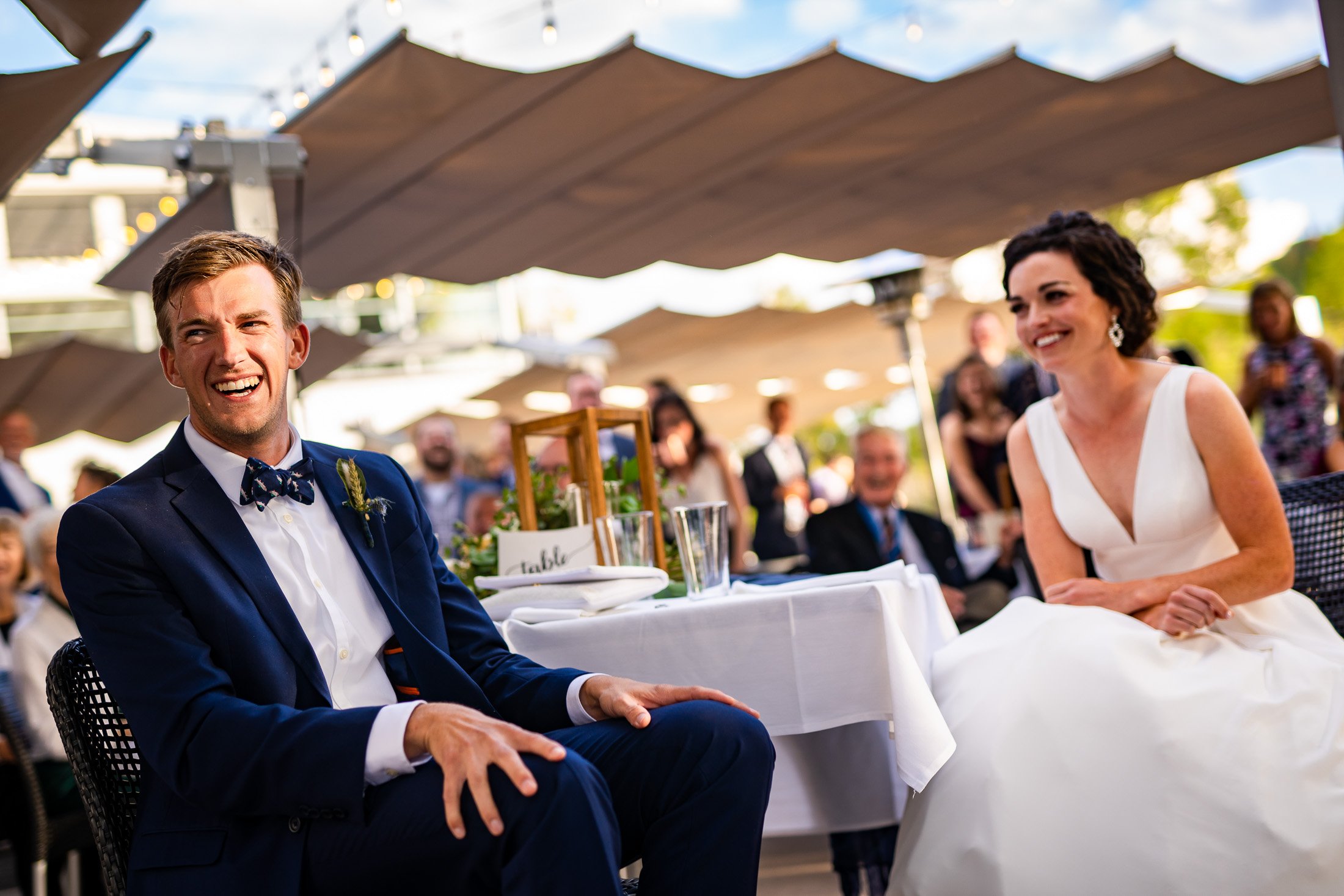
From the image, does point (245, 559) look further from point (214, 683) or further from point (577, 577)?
point (577, 577)

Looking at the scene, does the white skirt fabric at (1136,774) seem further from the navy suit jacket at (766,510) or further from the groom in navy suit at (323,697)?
the navy suit jacket at (766,510)

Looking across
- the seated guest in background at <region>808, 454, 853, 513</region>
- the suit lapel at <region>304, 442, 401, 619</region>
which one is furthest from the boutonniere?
the seated guest in background at <region>808, 454, 853, 513</region>

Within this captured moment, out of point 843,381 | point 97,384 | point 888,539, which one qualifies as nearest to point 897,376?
point 843,381

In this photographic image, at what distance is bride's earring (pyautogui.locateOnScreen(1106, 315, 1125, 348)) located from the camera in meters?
2.79

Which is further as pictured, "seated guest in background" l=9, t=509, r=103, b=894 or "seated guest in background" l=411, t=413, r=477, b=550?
"seated guest in background" l=411, t=413, r=477, b=550

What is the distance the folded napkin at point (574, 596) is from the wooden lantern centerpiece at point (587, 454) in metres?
0.33

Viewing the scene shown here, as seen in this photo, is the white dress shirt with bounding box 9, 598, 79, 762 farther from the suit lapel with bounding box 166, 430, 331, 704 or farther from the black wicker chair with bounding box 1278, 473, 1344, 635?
the black wicker chair with bounding box 1278, 473, 1344, 635

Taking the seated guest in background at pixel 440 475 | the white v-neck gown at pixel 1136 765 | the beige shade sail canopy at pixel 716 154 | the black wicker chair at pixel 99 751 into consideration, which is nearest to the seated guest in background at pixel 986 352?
the beige shade sail canopy at pixel 716 154

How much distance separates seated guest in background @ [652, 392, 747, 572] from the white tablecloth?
374 centimetres

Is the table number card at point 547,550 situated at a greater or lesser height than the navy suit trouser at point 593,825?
greater

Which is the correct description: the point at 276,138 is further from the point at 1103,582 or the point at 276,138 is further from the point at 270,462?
the point at 1103,582

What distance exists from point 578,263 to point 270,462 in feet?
17.8

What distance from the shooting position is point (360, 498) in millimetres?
1853

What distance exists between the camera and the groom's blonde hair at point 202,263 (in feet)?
5.83
